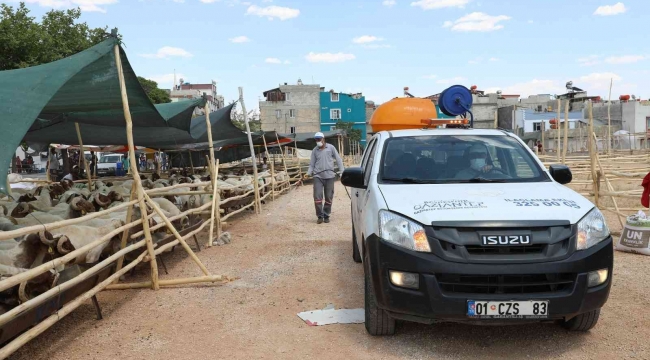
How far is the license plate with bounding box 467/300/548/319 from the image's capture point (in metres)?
3.44

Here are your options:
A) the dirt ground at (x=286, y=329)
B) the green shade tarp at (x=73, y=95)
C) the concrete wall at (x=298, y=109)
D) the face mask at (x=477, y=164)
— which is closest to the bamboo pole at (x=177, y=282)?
the dirt ground at (x=286, y=329)

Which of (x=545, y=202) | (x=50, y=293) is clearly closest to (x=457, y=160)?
(x=545, y=202)

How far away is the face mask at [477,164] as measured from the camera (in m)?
4.68

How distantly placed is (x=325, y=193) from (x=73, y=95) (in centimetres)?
547

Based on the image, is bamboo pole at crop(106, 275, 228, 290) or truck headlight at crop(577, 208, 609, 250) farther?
bamboo pole at crop(106, 275, 228, 290)

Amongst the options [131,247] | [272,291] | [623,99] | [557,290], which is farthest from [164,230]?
[623,99]

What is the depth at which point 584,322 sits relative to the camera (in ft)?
12.9

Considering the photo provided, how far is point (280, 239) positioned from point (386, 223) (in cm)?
519

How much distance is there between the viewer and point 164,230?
6.72m

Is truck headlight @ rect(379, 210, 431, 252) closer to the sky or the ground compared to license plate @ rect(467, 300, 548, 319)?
closer to the sky

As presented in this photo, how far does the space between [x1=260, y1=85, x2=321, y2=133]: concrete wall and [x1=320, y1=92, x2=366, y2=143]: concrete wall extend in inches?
31.3

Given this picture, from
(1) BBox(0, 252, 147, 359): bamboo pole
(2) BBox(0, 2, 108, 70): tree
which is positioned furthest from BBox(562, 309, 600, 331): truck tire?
(2) BBox(0, 2, 108, 70): tree

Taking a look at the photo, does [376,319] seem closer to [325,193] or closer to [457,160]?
[457,160]

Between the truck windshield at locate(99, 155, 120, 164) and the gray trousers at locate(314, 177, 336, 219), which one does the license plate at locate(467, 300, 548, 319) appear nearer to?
the gray trousers at locate(314, 177, 336, 219)
